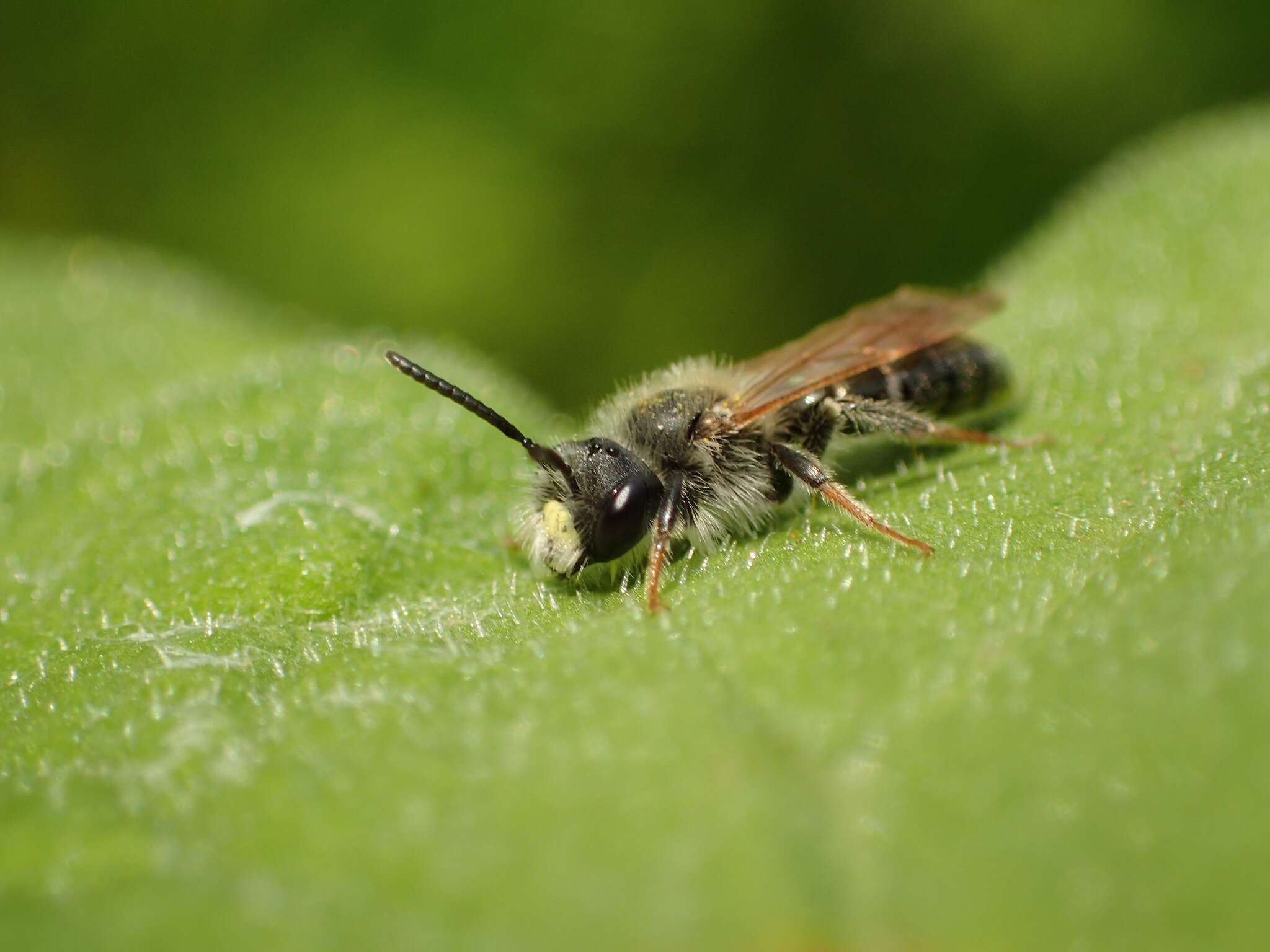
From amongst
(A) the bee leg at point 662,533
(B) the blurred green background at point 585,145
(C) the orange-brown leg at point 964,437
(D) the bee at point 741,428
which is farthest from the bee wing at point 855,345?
(B) the blurred green background at point 585,145

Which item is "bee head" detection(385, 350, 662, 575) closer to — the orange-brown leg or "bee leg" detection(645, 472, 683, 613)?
"bee leg" detection(645, 472, 683, 613)

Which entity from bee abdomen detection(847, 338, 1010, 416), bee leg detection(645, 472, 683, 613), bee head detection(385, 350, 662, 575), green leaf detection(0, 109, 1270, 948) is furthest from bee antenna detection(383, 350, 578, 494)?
bee abdomen detection(847, 338, 1010, 416)

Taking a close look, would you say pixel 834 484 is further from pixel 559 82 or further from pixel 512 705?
pixel 559 82

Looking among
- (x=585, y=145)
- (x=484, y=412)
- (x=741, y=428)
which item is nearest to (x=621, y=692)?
(x=484, y=412)

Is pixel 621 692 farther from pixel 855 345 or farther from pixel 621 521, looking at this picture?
pixel 855 345

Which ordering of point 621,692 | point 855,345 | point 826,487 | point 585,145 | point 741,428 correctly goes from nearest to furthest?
1. point 621,692
2. point 826,487
3. point 741,428
4. point 855,345
5. point 585,145

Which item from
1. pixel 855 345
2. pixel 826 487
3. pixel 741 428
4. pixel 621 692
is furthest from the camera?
pixel 855 345
